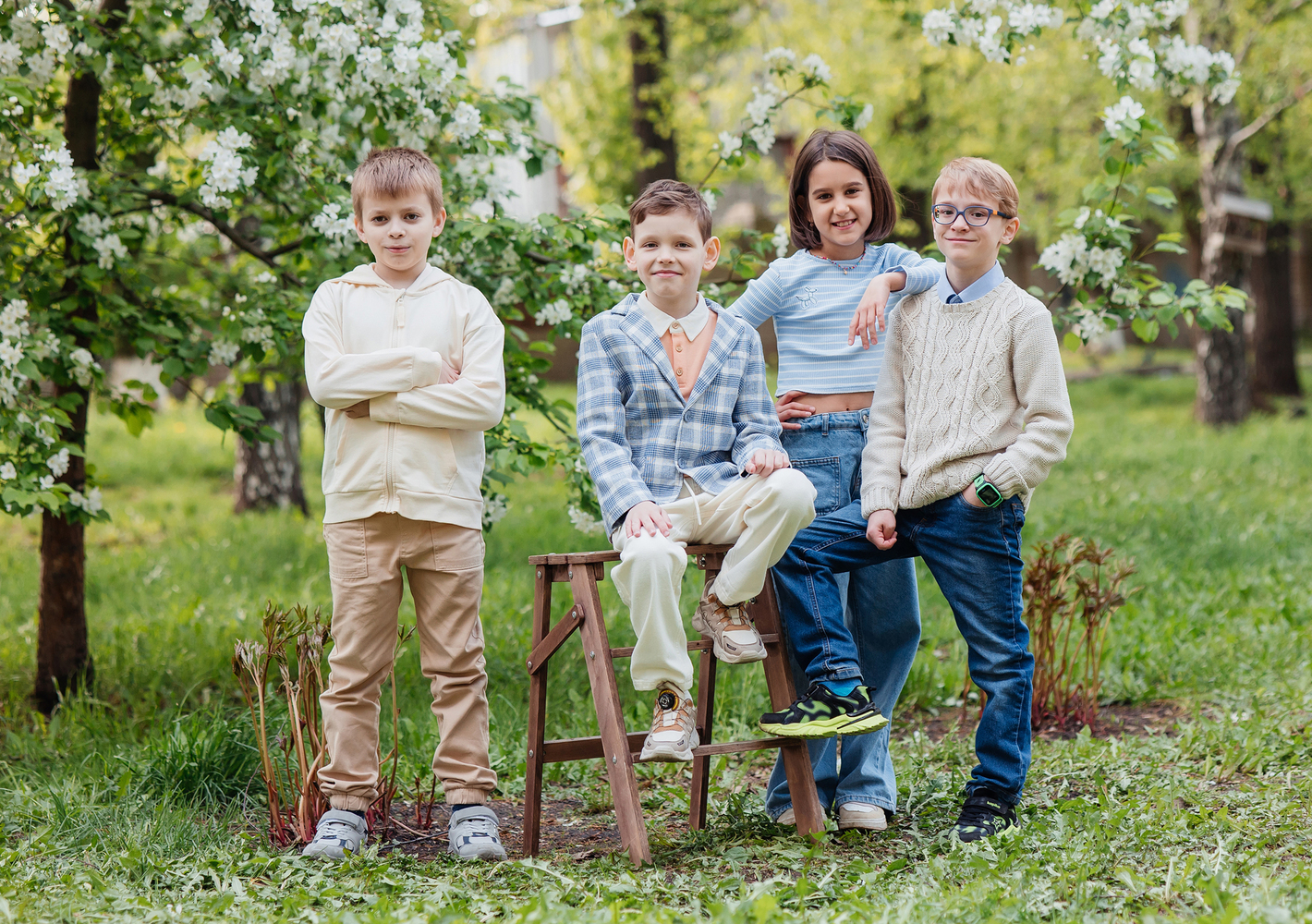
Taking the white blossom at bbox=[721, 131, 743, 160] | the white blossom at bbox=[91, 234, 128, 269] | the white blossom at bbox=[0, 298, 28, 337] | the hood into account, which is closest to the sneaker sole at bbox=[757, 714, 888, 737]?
the hood

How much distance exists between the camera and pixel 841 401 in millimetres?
3219

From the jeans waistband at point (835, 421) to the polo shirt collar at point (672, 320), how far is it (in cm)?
38

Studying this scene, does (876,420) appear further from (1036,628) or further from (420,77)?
(420,77)

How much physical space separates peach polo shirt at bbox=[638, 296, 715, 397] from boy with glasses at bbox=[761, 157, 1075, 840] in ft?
1.66

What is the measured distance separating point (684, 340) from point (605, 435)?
0.34 metres

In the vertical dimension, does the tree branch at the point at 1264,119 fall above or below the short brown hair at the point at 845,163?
above

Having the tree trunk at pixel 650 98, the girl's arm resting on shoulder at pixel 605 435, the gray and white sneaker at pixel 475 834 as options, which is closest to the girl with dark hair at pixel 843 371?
the girl's arm resting on shoulder at pixel 605 435

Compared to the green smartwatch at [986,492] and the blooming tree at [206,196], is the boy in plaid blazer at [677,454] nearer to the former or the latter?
the green smartwatch at [986,492]

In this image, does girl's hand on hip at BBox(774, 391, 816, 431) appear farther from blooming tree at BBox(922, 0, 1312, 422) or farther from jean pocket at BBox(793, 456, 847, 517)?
blooming tree at BBox(922, 0, 1312, 422)

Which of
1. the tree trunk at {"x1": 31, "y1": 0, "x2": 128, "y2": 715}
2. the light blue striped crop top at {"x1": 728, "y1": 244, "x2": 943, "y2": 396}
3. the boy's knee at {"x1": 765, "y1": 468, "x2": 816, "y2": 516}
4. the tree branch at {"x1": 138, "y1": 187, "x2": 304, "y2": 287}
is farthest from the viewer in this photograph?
the tree trunk at {"x1": 31, "y1": 0, "x2": 128, "y2": 715}

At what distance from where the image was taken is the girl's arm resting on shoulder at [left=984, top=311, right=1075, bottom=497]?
9.48 ft

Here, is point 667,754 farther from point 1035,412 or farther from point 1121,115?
point 1121,115

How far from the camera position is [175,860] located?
300 cm

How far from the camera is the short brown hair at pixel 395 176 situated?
3031mm
